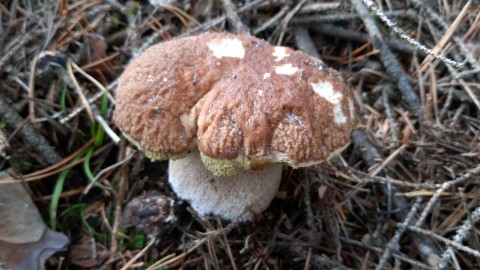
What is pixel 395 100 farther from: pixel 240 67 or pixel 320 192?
pixel 240 67

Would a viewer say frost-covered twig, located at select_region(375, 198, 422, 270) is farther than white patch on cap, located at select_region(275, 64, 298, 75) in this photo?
Yes

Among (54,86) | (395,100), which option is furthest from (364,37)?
(54,86)

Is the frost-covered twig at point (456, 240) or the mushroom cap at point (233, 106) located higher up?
the mushroom cap at point (233, 106)

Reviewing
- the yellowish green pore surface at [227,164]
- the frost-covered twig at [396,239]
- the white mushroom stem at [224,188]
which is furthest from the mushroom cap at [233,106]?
the frost-covered twig at [396,239]

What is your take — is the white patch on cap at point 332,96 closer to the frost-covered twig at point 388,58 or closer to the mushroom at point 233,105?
the mushroom at point 233,105

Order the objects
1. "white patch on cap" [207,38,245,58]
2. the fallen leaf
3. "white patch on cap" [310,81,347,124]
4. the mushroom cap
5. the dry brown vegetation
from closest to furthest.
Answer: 1. the mushroom cap
2. "white patch on cap" [310,81,347,124]
3. "white patch on cap" [207,38,245,58]
4. the fallen leaf
5. the dry brown vegetation

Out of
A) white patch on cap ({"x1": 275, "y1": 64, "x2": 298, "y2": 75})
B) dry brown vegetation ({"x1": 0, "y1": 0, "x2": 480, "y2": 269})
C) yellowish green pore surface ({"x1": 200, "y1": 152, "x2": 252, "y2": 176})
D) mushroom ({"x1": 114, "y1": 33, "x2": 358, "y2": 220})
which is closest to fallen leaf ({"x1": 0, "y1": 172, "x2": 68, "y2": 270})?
dry brown vegetation ({"x1": 0, "y1": 0, "x2": 480, "y2": 269})

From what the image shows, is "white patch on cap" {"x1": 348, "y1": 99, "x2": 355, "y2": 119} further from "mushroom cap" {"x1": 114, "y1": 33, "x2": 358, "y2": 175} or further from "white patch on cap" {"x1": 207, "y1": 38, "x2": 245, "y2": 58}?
"white patch on cap" {"x1": 207, "y1": 38, "x2": 245, "y2": 58}
